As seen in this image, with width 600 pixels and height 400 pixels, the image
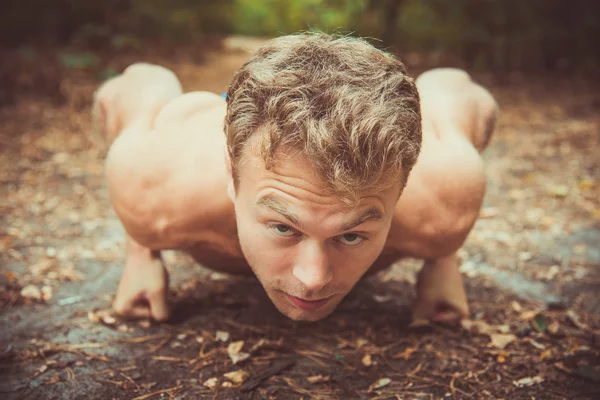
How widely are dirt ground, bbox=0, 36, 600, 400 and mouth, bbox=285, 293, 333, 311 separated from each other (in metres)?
0.34

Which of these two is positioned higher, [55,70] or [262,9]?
[262,9]

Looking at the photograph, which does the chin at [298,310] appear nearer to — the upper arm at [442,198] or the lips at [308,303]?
the lips at [308,303]

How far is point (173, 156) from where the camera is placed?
5.90 feet

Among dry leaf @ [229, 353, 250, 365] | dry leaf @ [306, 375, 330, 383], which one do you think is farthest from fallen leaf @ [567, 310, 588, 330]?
dry leaf @ [229, 353, 250, 365]

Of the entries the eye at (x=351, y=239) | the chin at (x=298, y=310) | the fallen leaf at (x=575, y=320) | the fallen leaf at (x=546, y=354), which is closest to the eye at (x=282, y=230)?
the eye at (x=351, y=239)

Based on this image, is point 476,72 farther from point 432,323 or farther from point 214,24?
point 432,323

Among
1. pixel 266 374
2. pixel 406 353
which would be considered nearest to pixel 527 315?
pixel 406 353

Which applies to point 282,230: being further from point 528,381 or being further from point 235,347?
point 528,381

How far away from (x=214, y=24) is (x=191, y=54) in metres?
1.72

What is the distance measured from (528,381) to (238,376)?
3.04 feet

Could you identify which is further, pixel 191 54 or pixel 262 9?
pixel 262 9

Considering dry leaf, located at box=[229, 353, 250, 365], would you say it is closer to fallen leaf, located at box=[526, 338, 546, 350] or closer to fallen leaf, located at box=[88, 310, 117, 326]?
fallen leaf, located at box=[88, 310, 117, 326]

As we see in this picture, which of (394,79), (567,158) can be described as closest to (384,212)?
(394,79)

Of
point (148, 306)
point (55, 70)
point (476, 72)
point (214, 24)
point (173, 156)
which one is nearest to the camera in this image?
point (173, 156)
